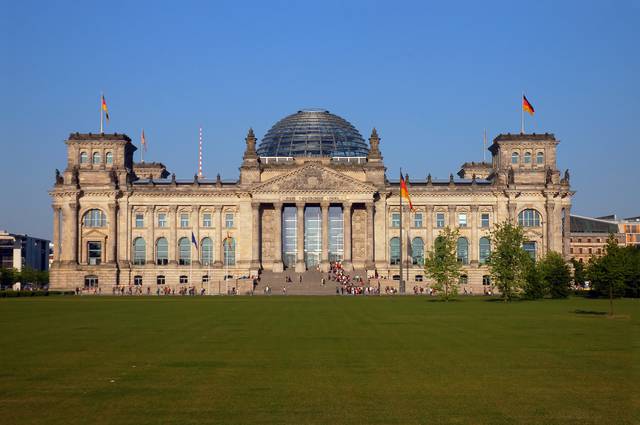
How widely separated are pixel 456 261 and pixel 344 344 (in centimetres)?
6221

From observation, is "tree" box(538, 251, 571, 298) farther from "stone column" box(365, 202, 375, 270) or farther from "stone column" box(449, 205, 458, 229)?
"stone column" box(449, 205, 458, 229)

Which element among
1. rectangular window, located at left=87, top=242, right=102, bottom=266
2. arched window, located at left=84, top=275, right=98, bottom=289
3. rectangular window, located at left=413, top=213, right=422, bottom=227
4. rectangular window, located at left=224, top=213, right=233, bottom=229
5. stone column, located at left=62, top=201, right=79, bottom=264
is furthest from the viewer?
rectangular window, located at left=413, top=213, right=422, bottom=227

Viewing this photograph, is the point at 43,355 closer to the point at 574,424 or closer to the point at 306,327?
the point at 306,327

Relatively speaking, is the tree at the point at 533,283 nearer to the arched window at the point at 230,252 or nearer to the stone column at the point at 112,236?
the arched window at the point at 230,252

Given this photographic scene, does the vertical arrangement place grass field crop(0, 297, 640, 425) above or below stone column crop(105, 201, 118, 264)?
below

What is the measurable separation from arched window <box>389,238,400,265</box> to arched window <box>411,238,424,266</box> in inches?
98.6

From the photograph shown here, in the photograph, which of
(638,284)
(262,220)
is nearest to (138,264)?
(262,220)

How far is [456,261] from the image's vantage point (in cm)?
9819

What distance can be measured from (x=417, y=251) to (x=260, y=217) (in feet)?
88.2

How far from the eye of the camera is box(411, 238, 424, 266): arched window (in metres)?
148

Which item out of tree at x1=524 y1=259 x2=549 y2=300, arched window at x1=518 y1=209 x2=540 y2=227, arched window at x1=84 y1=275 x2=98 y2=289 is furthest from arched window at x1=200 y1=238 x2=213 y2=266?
tree at x1=524 y1=259 x2=549 y2=300

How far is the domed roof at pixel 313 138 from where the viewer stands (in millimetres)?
156500

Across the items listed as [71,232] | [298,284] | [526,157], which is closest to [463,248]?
[526,157]

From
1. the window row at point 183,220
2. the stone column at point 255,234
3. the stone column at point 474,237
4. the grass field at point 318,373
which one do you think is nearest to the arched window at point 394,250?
the stone column at point 474,237
